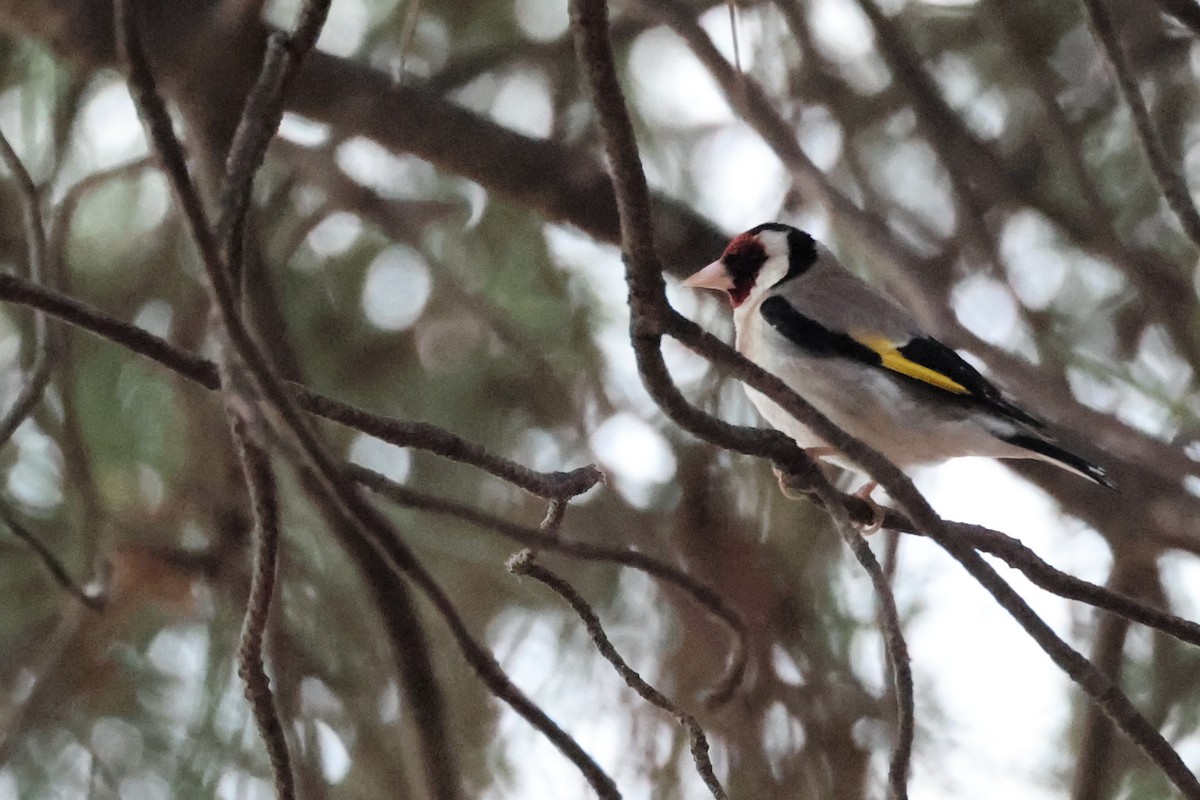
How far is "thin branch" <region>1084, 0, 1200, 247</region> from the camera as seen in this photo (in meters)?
1.68

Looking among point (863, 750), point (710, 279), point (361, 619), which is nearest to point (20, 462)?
point (361, 619)

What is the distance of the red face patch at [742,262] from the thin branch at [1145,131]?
38.7 inches

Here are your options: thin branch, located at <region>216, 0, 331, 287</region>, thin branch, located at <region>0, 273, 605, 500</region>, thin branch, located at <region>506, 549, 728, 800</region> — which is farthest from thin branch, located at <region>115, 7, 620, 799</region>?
thin branch, located at <region>506, 549, 728, 800</region>

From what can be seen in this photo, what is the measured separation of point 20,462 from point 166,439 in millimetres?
256

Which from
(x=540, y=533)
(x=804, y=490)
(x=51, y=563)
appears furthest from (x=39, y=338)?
(x=540, y=533)

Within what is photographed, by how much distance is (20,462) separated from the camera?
254 cm

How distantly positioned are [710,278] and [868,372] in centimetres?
35

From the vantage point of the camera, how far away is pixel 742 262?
2.88 metres

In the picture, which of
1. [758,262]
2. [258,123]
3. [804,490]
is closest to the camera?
[258,123]

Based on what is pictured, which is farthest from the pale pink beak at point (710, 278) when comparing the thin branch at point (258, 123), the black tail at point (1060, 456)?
the thin branch at point (258, 123)

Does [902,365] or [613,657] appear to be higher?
[902,365]

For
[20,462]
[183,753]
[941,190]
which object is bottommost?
[183,753]

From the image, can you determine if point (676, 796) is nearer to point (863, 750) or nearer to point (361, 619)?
point (863, 750)

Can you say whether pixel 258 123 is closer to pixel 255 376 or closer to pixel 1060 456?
pixel 255 376
